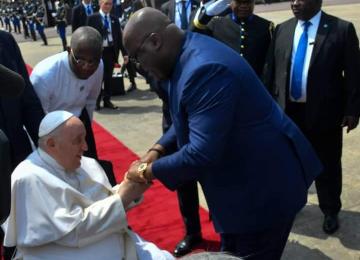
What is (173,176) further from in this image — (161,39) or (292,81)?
(292,81)

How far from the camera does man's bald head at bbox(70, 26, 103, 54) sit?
336cm

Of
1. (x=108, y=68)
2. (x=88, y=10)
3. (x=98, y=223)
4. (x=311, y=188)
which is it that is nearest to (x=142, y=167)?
(x=98, y=223)

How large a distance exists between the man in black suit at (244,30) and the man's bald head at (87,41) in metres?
0.91

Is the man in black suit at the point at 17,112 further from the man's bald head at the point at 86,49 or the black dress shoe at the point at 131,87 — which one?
the black dress shoe at the point at 131,87

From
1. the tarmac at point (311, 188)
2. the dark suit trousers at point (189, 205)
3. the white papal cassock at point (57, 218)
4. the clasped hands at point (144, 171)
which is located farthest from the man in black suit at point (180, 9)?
the white papal cassock at point (57, 218)

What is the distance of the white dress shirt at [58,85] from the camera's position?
358 cm

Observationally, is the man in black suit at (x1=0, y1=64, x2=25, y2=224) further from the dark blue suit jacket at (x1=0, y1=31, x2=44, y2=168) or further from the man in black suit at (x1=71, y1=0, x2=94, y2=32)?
the man in black suit at (x1=71, y1=0, x2=94, y2=32)

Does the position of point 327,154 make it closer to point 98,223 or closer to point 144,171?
point 144,171

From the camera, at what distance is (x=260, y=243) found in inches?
96.3

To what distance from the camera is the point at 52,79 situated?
141 inches

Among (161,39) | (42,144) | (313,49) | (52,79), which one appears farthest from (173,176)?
(313,49)

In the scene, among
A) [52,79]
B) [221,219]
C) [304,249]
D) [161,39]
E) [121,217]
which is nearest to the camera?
Answer: [161,39]

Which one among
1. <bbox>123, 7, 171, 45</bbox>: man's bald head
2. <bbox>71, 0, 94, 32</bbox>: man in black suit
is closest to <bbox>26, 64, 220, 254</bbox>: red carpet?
<bbox>123, 7, 171, 45</bbox>: man's bald head

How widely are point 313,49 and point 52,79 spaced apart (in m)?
1.83
